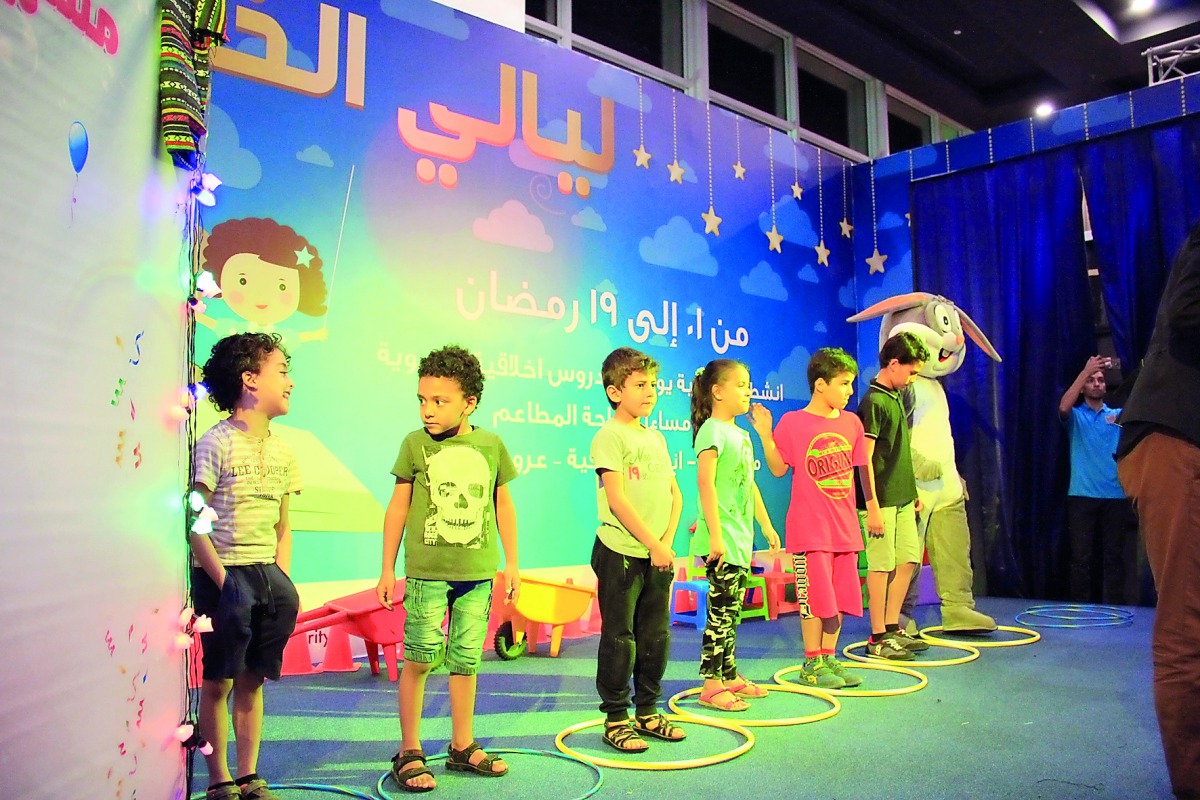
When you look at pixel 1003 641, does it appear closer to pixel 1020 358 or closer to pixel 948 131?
pixel 1020 358

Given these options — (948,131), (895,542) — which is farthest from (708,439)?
(948,131)

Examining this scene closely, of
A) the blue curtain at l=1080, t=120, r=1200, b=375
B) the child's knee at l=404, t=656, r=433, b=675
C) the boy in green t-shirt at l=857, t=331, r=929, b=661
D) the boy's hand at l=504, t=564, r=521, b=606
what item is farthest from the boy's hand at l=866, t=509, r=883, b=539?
the blue curtain at l=1080, t=120, r=1200, b=375

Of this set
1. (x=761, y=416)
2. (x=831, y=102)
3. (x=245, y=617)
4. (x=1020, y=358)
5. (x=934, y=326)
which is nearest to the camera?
(x=245, y=617)

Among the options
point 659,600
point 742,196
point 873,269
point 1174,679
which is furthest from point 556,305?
point 1174,679

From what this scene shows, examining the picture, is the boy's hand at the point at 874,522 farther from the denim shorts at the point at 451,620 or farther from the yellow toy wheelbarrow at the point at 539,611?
the denim shorts at the point at 451,620

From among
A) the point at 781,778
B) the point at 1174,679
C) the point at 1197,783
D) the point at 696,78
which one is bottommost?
the point at 781,778

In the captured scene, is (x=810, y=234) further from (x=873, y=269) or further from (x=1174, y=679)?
(x=1174, y=679)

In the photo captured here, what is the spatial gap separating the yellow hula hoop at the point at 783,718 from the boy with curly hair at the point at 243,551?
1.53 metres

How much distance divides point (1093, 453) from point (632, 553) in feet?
15.7

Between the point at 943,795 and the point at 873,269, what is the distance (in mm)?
5892

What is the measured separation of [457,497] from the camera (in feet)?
9.07

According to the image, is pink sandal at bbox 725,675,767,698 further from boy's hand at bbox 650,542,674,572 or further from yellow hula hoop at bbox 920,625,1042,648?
yellow hula hoop at bbox 920,625,1042,648

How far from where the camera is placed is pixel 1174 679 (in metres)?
2.12

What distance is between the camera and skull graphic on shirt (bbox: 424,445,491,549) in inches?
107
